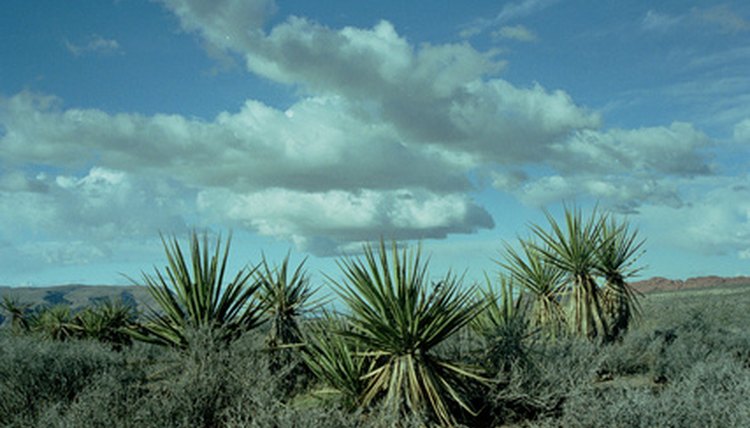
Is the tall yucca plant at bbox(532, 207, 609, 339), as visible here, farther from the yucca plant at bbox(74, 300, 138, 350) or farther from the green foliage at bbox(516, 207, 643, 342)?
the yucca plant at bbox(74, 300, 138, 350)

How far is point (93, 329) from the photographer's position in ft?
60.9

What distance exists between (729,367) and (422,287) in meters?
6.79

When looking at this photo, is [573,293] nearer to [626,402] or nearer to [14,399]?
[626,402]

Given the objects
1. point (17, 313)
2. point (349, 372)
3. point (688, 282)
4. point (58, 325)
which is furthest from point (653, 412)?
point (688, 282)

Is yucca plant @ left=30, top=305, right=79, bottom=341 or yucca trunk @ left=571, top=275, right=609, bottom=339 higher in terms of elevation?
yucca trunk @ left=571, top=275, right=609, bottom=339

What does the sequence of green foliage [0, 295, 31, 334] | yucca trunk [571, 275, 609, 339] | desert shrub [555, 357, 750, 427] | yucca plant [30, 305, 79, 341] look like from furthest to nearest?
1. green foliage [0, 295, 31, 334]
2. yucca plant [30, 305, 79, 341]
3. yucca trunk [571, 275, 609, 339]
4. desert shrub [555, 357, 750, 427]

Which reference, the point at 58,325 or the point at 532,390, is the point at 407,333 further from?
the point at 58,325

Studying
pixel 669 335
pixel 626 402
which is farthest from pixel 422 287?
pixel 669 335

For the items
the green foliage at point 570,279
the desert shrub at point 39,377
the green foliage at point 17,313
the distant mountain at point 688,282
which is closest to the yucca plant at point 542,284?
the green foliage at point 570,279

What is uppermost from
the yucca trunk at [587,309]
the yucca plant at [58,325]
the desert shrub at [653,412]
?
the yucca trunk at [587,309]

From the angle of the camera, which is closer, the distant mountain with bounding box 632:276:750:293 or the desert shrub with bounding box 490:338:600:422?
the desert shrub with bounding box 490:338:600:422

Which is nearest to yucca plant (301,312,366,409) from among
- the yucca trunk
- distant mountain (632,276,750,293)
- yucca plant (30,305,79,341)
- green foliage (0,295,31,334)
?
the yucca trunk

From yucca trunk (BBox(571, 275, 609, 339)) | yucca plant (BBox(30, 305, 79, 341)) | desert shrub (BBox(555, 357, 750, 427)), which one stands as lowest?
desert shrub (BBox(555, 357, 750, 427))

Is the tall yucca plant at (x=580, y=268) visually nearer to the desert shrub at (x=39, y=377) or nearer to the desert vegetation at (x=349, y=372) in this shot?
the desert vegetation at (x=349, y=372)
